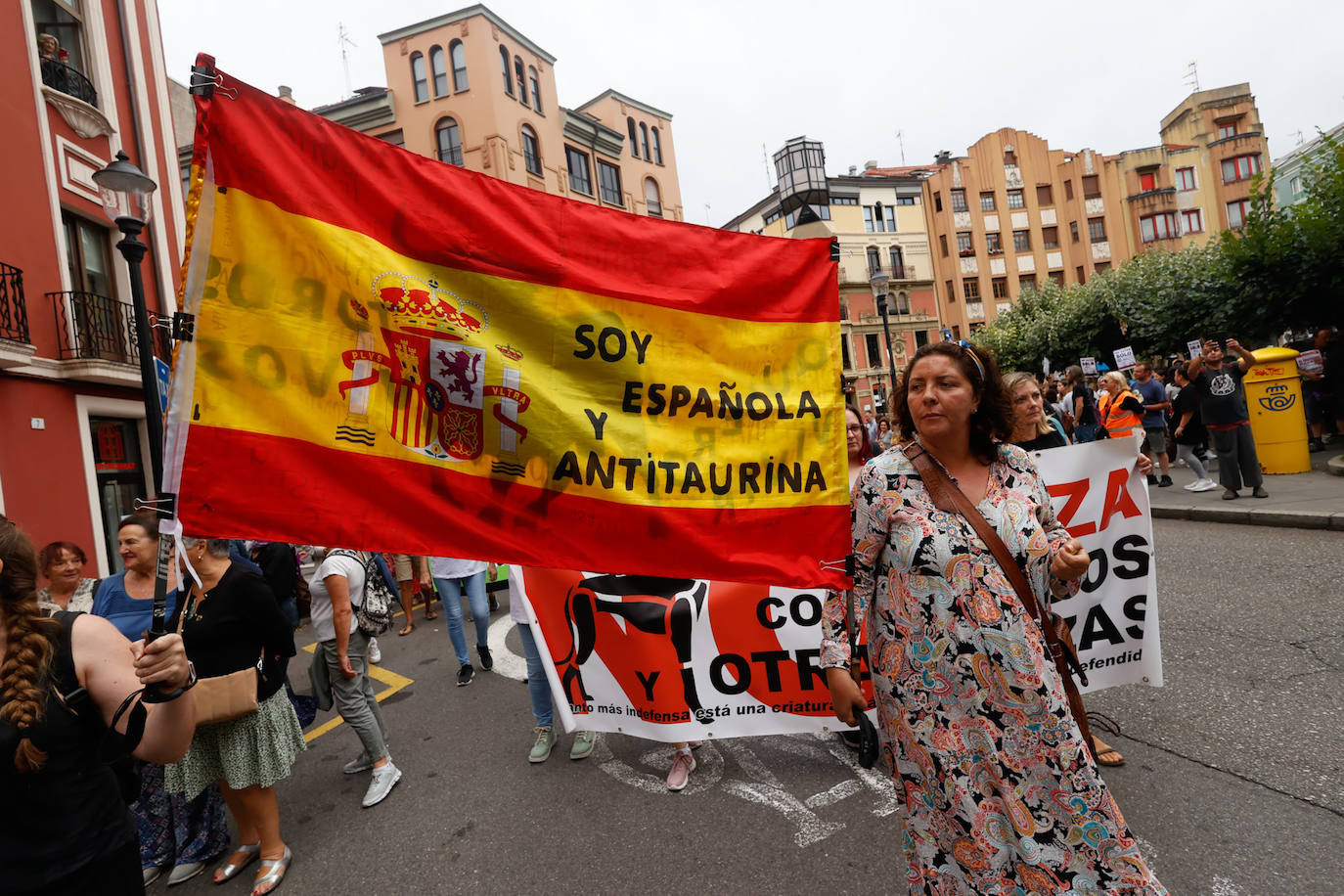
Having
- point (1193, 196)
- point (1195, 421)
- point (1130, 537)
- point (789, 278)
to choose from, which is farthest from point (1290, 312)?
point (1193, 196)

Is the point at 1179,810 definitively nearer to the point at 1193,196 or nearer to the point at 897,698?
the point at 897,698

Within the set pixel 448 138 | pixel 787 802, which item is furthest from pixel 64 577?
pixel 448 138

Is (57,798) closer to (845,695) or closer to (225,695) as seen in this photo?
(225,695)

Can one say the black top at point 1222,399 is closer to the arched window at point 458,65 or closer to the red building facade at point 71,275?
the red building facade at point 71,275

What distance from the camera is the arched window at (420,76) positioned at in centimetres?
2927

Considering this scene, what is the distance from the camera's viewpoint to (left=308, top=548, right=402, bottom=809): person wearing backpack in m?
4.14

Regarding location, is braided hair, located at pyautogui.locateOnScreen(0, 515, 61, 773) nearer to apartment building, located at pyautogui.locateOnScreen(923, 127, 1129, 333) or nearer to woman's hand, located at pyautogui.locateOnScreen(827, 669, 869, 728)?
woman's hand, located at pyautogui.locateOnScreen(827, 669, 869, 728)

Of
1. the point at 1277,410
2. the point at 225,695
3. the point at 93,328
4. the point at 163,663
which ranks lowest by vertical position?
the point at 225,695

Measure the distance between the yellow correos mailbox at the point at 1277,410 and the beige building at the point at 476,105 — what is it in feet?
81.9

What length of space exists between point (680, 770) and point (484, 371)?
106 inches

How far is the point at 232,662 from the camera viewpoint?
3.27 meters

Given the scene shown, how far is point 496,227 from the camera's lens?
206 centimetres

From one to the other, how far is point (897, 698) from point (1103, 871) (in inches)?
24.4

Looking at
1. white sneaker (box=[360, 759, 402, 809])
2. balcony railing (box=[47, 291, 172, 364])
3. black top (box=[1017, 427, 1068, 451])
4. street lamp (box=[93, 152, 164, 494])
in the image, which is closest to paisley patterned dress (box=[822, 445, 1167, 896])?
black top (box=[1017, 427, 1068, 451])
